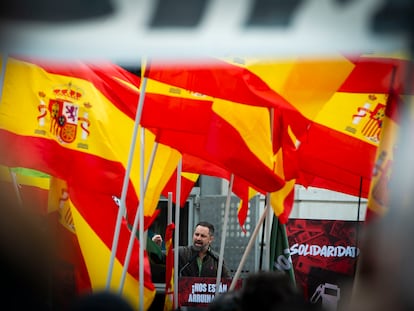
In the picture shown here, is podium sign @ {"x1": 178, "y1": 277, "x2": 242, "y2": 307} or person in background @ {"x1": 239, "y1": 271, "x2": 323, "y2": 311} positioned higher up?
person in background @ {"x1": 239, "y1": 271, "x2": 323, "y2": 311}

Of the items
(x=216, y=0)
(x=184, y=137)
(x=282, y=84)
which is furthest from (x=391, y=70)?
(x=184, y=137)

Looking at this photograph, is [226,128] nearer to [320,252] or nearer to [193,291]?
[193,291]

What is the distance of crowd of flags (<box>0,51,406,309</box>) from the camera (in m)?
5.38

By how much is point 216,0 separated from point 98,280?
3.79 metres

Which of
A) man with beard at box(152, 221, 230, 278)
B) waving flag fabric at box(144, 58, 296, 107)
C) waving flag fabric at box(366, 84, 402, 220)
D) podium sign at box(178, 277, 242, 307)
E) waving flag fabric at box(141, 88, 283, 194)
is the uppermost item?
waving flag fabric at box(144, 58, 296, 107)

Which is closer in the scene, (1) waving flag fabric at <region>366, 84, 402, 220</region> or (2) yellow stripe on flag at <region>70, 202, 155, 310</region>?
(1) waving flag fabric at <region>366, 84, 402, 220</region>

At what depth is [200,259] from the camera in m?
7.58

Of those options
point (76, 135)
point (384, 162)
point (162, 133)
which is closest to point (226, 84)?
point (162, 133)

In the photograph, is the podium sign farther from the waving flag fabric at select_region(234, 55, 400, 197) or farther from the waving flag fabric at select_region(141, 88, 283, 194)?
the waving flag fabric at select_region(234, 55, 400, 197)

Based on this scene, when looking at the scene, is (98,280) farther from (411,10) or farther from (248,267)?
(248,267)

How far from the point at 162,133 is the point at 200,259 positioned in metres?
1.82

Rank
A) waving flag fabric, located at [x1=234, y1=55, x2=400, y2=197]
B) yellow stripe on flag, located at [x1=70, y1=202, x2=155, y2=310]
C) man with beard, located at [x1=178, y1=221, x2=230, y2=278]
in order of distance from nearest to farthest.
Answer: yellow stripe on flag, located at [x1=70, y1=202, x2=155, y2=310] < waving flag fabric, located at [x1=234, y1=55, x2=400, y2=197] < man with beard, located at [x1=178, y1=221, x2=230, y2=278]

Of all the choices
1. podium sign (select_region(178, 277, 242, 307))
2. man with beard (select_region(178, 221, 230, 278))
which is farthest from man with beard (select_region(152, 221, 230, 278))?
podium sign (select_region(178, 277, 242, 307))

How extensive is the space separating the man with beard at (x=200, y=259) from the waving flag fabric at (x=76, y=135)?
1.20 metres
